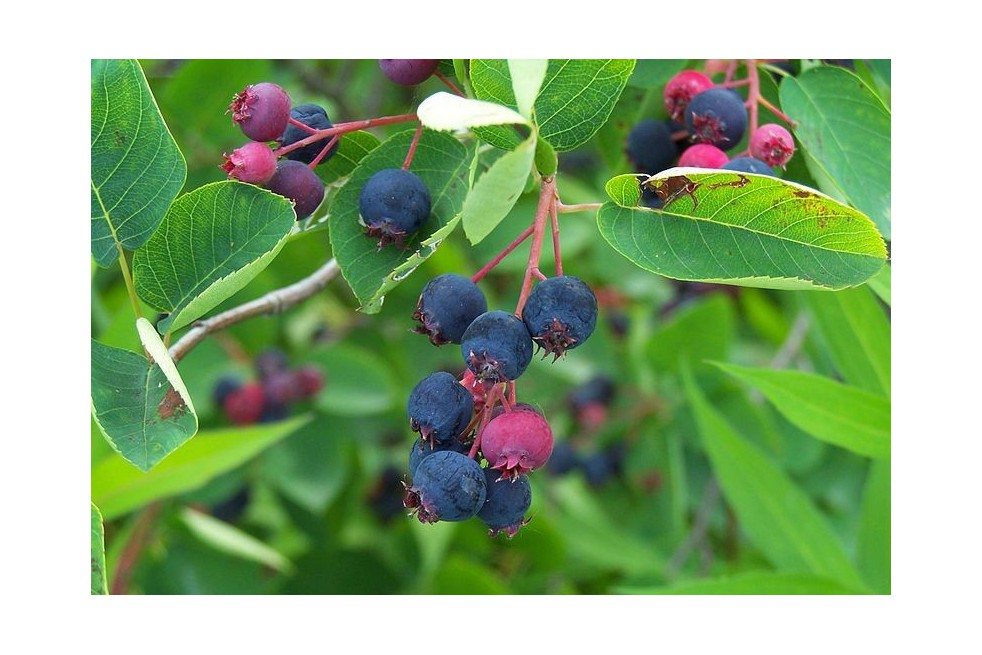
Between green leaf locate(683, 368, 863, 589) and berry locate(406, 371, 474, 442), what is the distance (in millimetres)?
785

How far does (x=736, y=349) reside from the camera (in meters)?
2.19

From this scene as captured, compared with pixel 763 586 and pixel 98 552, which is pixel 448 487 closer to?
pixel 98 552

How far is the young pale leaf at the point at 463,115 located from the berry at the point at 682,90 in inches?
13.4

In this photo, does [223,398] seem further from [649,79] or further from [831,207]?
[831,207]

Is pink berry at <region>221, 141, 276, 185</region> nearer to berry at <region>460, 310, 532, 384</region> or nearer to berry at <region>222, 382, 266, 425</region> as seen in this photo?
berry at <region>460, 310, 532, 384</region>

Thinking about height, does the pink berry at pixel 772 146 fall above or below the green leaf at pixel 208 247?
above

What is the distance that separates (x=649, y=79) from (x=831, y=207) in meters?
0.37

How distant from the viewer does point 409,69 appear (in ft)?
3.05

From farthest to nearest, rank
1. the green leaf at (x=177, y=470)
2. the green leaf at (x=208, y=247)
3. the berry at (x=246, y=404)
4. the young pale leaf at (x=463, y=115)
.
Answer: the berry at (x=246, y=404) < the green leaf at (x=177, y=470) < the green leaf at (x=208, y=247) < the young pale leaf at (x=463, y=115)

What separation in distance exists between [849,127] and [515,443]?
56 centimetres

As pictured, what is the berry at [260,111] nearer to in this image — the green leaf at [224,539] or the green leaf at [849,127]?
the green leaf at [849,127]

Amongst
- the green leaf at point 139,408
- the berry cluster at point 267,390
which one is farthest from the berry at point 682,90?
the berry cluster at point 267,390

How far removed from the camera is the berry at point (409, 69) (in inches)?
36.5

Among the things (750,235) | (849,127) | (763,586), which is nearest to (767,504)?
(763,586)
